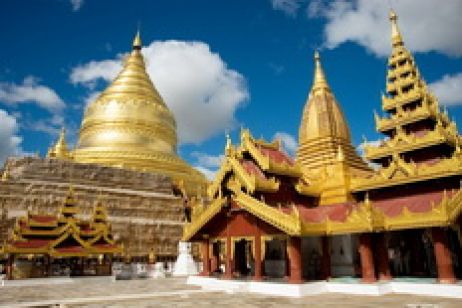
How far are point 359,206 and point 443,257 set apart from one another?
3205 millimetres

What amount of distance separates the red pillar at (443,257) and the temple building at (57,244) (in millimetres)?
16562

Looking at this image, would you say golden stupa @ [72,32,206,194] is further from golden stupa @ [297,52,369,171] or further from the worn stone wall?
golden stupa @ [297,52,369,171]

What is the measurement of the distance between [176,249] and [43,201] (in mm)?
10072

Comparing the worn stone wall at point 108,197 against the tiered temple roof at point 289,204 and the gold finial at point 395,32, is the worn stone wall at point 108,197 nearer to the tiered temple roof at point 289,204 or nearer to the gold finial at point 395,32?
the tiered temple roof at point 289,204

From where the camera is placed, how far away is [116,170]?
1212 inches

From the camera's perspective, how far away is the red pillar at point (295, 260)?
13.2 metres

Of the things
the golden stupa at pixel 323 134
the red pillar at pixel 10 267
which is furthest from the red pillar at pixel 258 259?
the red pillar at pixel 10 267

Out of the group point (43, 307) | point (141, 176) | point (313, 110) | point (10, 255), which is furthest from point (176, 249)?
point (43, 307)

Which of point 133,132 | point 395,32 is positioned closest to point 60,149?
point 133,132

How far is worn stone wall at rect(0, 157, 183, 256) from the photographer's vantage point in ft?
82.4

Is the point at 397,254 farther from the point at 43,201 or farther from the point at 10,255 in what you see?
the point at 43,201

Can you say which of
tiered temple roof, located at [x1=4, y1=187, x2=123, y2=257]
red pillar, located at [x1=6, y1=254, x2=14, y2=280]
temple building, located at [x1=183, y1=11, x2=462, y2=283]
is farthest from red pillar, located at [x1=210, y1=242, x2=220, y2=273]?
red pillar, located at [x1=6, y1=254, x2=14, y2=280]

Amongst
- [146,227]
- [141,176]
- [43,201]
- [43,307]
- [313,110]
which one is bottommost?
[43,307]

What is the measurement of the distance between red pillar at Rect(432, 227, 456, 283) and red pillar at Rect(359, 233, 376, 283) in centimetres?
202
